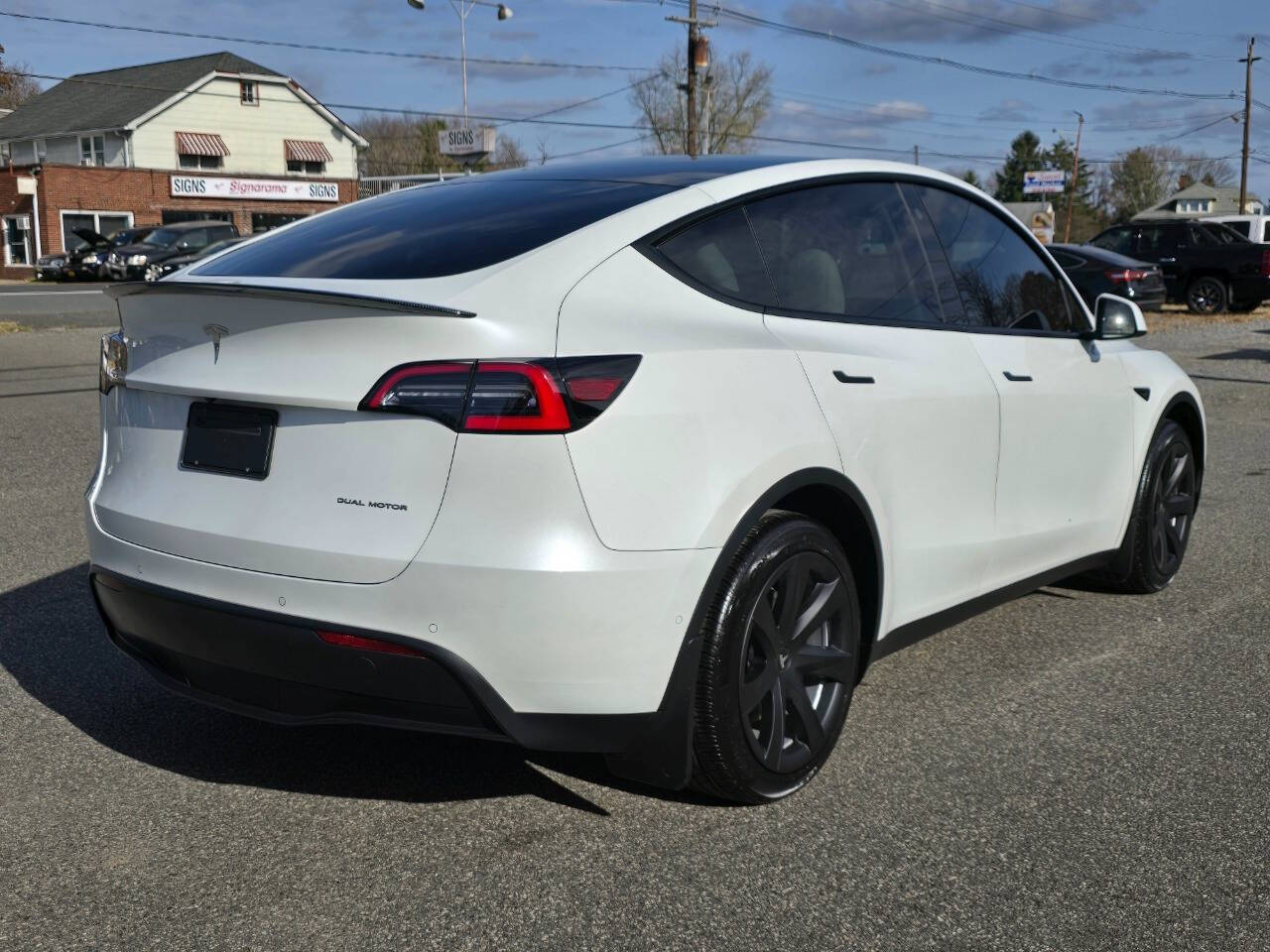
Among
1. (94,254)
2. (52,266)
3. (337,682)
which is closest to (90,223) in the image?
(52,266)

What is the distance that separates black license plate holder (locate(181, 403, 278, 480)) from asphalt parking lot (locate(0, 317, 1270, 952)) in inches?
35.1

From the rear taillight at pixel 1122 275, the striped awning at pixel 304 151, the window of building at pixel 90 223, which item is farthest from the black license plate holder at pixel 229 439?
the striped awning at pixel 304 151

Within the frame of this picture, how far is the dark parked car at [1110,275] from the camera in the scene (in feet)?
70.0

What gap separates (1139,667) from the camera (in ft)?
15.2

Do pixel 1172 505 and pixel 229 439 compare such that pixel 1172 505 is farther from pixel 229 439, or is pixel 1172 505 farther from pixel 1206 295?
pixel 1206 295

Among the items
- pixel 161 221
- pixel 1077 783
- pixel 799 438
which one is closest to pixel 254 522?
pixel 799 438

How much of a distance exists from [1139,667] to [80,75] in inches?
2495

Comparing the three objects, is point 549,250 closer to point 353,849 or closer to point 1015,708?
point 353,849

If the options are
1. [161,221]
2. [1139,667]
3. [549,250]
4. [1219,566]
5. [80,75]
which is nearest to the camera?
[549,250]

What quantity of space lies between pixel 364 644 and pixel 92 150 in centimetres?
5835

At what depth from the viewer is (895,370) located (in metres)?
3.78

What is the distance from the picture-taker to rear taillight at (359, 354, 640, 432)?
2840mm

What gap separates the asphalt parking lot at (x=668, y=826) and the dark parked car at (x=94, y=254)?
1547 inches

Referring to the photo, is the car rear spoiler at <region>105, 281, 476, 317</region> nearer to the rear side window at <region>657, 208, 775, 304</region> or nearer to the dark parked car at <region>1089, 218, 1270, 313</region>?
the rear side window at <region>657, 208, 775, 304</region>
